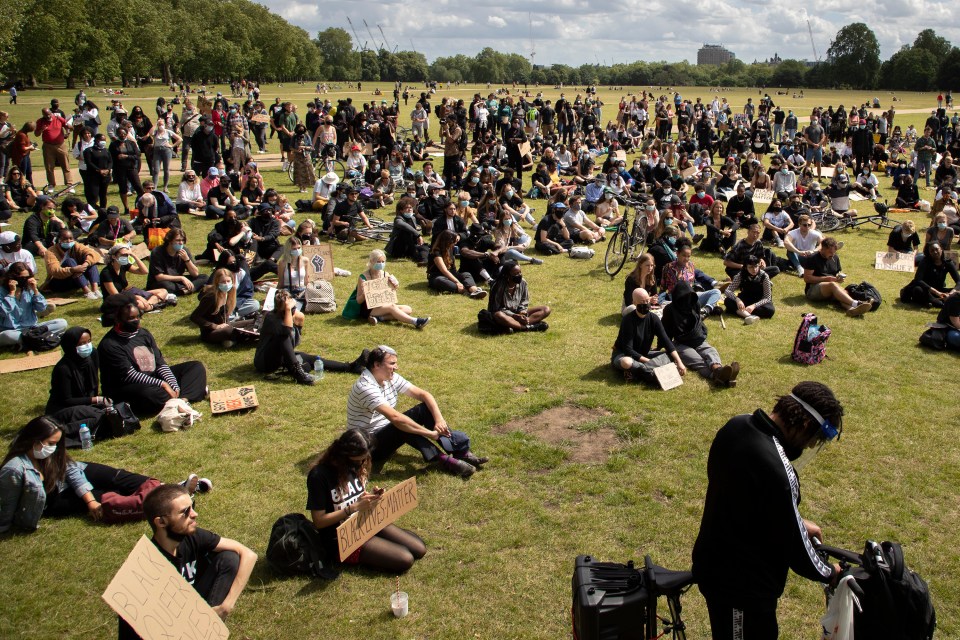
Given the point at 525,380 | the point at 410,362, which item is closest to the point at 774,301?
the point at 525,380

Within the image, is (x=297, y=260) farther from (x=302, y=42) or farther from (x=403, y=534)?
(x=302, y=42)

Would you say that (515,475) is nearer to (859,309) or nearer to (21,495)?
(21,495)

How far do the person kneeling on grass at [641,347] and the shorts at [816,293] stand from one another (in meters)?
4.86

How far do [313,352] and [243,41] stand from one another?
11446cm

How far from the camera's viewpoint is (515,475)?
23.9ft

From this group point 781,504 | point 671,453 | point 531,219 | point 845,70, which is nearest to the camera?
point 781,504

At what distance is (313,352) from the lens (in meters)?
10.6

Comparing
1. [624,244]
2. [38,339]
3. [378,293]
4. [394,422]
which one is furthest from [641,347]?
[38,339]

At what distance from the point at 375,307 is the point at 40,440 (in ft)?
19.7

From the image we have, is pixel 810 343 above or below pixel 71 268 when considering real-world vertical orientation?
below

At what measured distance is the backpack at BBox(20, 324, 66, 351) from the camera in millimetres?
10391

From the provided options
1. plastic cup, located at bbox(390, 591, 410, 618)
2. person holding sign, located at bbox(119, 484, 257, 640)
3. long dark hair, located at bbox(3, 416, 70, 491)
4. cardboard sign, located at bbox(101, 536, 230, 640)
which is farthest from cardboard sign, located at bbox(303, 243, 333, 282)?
cardboard sign, located at bbox(101, 536, 230, 640)

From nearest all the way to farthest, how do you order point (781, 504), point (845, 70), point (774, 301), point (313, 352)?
1. point (781, 504)
2. point (313, 352)
3. point (774, 301)
4. point (845, 70)

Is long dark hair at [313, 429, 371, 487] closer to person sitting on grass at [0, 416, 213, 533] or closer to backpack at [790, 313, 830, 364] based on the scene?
person sitting on grass at [0, 416, 213, 533]
